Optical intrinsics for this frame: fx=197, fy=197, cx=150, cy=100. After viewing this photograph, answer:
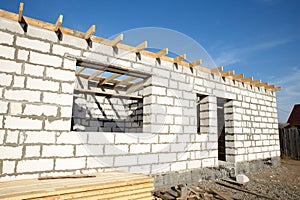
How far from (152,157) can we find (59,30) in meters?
2.99

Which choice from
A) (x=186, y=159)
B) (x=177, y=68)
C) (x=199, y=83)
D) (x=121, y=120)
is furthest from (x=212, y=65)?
(x=121, y=120)

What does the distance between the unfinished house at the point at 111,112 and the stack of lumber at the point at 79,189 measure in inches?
23.0

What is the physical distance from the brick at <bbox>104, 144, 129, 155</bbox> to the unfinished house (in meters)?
0.02

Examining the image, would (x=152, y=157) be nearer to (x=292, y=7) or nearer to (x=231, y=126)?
(x=231, y=126)

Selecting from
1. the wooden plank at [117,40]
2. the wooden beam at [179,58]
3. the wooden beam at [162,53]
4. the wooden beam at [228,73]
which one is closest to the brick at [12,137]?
the wooden plank at [117,40]

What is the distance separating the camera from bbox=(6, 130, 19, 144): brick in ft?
9.27

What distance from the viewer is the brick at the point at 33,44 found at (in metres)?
3.05

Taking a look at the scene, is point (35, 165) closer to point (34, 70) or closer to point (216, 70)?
point (34, 70)

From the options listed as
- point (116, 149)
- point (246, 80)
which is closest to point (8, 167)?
point (116, 149)

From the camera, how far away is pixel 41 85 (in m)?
3.12

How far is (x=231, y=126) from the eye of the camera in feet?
20.3

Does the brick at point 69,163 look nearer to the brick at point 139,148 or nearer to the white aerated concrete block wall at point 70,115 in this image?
the white aerated concrete block wall at point 70,115

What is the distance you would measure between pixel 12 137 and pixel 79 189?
1440 mm

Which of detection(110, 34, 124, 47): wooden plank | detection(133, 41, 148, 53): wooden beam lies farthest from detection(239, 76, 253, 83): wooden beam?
detection(110, 34, 124, 47): wooden plank
